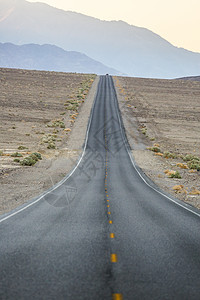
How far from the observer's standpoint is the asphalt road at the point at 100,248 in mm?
5973

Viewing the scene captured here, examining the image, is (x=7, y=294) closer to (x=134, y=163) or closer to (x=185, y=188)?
(x=185, y=188)

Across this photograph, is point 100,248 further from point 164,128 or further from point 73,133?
point 164,128

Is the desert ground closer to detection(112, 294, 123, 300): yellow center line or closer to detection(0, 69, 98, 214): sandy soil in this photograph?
detection(0, 69, 98, 214): sandy soil

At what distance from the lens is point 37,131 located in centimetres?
4678

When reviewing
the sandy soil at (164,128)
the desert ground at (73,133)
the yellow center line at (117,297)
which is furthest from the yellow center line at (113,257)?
the sandy soil at (164,128)

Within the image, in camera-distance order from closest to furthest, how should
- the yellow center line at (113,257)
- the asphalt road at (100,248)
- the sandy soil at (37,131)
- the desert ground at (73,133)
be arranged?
the asphalt road at (100,248) → the yellow center line at (113,257) → the sandy soil at (37,131) → the desert ground at (73,133)

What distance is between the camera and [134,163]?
32.8m

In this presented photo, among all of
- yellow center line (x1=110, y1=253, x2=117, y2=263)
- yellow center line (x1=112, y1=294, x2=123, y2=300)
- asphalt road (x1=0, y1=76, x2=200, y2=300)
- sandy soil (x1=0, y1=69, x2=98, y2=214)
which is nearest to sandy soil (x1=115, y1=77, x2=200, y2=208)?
asphalt road (x1=0, y1=76, x2=200, y2=300)

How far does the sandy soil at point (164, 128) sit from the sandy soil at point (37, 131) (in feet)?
28.2

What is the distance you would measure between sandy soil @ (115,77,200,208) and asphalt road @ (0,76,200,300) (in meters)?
6.04

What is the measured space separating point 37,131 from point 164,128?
78.7 feet

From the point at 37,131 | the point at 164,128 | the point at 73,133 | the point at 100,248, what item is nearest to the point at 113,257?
the point at 100,248

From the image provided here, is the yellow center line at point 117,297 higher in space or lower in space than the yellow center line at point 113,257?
higher

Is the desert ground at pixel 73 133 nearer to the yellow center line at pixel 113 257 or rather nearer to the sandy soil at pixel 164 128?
the sandy soil at pixel 164 128
